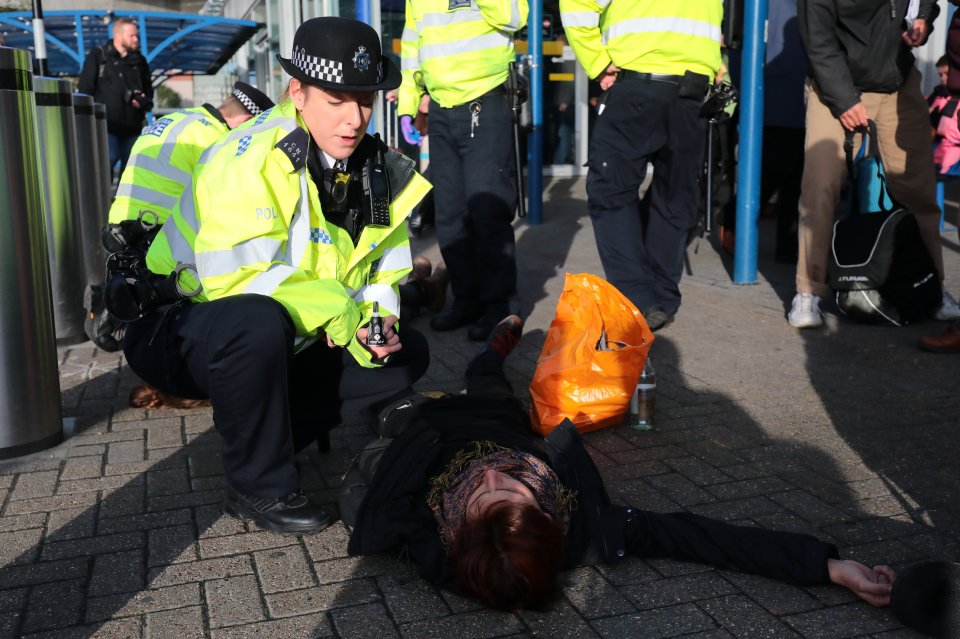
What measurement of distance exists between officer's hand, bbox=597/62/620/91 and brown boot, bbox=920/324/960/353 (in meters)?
2.04

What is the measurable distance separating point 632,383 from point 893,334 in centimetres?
201

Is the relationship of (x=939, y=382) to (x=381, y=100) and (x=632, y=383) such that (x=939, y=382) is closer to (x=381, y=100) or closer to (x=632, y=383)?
(x=632, y=383)

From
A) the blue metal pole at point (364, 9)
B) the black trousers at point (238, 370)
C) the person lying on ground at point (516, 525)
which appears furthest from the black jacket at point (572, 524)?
the blue metal pole at point (364, 9)

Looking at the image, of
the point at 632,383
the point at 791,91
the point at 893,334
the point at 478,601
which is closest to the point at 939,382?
the point at 893,334

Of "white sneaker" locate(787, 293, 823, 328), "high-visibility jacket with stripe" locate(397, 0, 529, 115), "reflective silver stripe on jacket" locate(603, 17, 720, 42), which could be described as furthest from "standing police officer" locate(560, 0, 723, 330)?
"white sneaker" locate(787, 293, 823, 328)

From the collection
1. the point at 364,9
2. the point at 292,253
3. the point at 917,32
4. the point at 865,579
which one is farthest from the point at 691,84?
the point at 364,9

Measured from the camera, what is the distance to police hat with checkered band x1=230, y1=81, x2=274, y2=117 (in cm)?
481

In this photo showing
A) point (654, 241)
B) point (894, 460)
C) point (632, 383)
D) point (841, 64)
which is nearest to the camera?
point (894, 460)

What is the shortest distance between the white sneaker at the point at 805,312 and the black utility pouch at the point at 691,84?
1235 millimetres

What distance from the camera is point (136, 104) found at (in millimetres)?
12492

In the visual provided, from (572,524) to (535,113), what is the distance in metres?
7.28

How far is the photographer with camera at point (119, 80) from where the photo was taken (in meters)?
12.4

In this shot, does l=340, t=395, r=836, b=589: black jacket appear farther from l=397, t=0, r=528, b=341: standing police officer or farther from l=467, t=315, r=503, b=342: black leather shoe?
l=397, t=0, r=528, b=341: standing police officer

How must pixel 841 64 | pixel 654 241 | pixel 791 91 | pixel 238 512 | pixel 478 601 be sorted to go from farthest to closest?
1. pixel 791 91
2. pixel 654 241
3. pixel 841 64
4. pixel 238 512
5. pixel 478 601
